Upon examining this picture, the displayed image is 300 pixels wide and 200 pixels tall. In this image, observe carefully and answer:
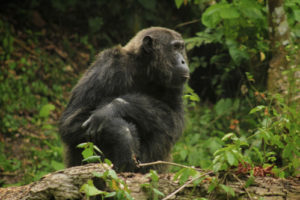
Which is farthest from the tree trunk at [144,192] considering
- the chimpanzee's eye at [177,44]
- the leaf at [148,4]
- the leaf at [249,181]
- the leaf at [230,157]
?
the leaf at [148,4]

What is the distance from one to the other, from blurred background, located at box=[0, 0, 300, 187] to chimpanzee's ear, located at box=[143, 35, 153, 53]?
62 cm

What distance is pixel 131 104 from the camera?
381 cm

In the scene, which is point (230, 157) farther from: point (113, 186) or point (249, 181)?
point (113, 186)

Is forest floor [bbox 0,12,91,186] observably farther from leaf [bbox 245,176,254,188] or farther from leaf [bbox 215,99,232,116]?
leaf [bbox 245,176,254,188]

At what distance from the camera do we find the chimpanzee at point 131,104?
3639 millimetres

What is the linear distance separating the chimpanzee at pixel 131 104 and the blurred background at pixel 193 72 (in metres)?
0.38

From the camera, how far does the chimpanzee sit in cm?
364

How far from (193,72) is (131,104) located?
4371 millimetres

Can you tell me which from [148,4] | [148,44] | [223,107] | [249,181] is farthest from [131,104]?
[148,4]

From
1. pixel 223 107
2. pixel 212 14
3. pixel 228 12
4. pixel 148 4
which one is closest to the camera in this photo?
pixel 228 12

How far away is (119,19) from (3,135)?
416cm

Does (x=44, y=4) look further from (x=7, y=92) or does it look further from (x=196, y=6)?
(x=196, y=6)

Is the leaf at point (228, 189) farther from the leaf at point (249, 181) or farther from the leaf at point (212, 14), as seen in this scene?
the leaf at point (212, 14)

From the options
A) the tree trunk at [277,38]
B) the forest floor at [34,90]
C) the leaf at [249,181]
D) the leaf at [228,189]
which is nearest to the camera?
the leaf at [228,189]
